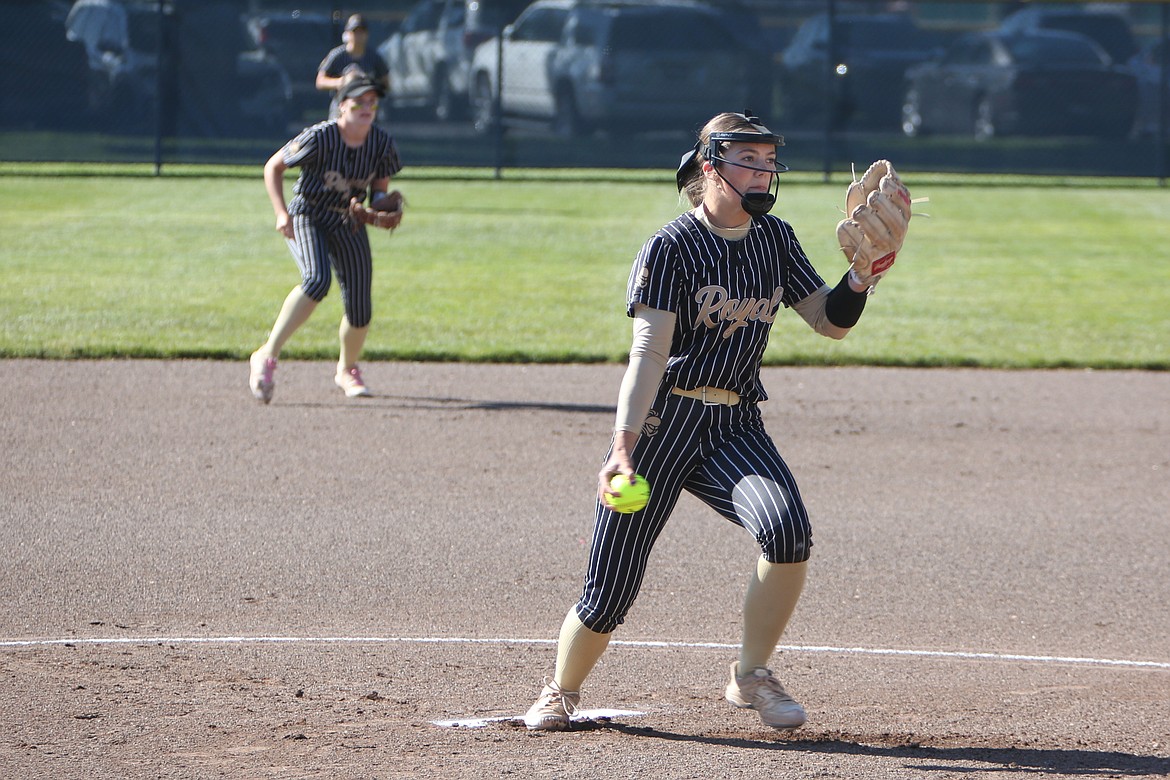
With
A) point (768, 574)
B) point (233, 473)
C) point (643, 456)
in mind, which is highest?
point (643, 456)

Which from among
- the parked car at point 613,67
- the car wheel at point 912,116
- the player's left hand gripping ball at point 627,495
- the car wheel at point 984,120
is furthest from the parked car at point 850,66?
the player's left hand gripping ball at point 627,495

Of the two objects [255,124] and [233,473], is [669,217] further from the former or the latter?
[233,473]

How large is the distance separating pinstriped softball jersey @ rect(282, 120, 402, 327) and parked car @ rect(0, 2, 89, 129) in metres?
14.9

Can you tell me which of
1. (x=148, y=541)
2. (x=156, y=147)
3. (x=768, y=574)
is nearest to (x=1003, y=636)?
(x=768, y=574)

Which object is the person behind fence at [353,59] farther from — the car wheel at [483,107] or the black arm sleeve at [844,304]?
the black arm sleeve at [844,304]

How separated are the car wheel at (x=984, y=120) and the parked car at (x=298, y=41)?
1000 cm

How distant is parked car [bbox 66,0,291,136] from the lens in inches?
888

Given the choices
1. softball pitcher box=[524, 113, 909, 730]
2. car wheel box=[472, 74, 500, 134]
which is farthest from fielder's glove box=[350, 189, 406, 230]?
car wheel box=[472, 74, 500, 134]

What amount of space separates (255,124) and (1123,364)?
606 inches

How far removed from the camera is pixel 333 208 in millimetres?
9500

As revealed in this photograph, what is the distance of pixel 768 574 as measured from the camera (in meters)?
4.62

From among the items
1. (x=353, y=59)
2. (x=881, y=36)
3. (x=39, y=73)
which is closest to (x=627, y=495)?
(x=353, y=59)

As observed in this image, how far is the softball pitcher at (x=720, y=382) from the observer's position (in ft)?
14.7

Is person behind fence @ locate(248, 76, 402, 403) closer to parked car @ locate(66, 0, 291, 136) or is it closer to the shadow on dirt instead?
the shadow on dirt
